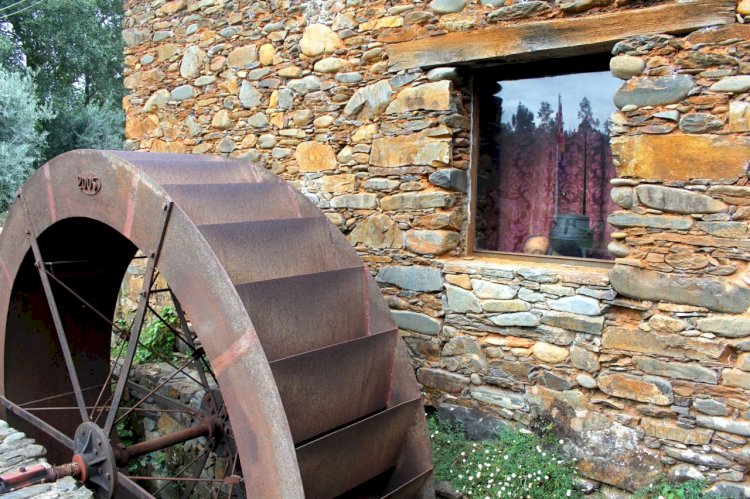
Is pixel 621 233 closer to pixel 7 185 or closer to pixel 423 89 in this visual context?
pixel 423 89

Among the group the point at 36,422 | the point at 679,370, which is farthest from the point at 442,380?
the point at 36,422

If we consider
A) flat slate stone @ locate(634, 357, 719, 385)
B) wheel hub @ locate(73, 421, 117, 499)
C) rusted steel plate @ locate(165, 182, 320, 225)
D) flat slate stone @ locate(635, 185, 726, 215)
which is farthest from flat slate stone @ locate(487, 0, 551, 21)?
wheel hub @ locate(73, 421, 117, 499)

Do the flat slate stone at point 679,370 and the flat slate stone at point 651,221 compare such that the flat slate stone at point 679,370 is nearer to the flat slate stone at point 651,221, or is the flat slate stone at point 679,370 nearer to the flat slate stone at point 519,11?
the flat slate stone at point 651,221

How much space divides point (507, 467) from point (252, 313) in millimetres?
1625

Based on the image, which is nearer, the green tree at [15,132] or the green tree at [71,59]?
the green tree at [15,132]

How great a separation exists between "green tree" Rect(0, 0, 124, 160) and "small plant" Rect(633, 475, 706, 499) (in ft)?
45.8

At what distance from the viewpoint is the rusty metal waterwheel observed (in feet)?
7.34

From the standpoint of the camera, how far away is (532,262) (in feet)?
11.6

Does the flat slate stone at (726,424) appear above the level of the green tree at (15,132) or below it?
below

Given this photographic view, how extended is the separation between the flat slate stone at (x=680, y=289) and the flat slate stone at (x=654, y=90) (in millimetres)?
799

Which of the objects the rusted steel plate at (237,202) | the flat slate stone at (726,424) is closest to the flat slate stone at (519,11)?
the rusted steel plate at (237,202)

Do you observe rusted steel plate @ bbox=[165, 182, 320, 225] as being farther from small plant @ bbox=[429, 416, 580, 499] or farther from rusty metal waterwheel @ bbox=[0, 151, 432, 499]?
small plant @ bbox=[429, 416, 580, 499]

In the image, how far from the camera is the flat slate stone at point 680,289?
271 cm

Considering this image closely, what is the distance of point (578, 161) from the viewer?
139 inches
